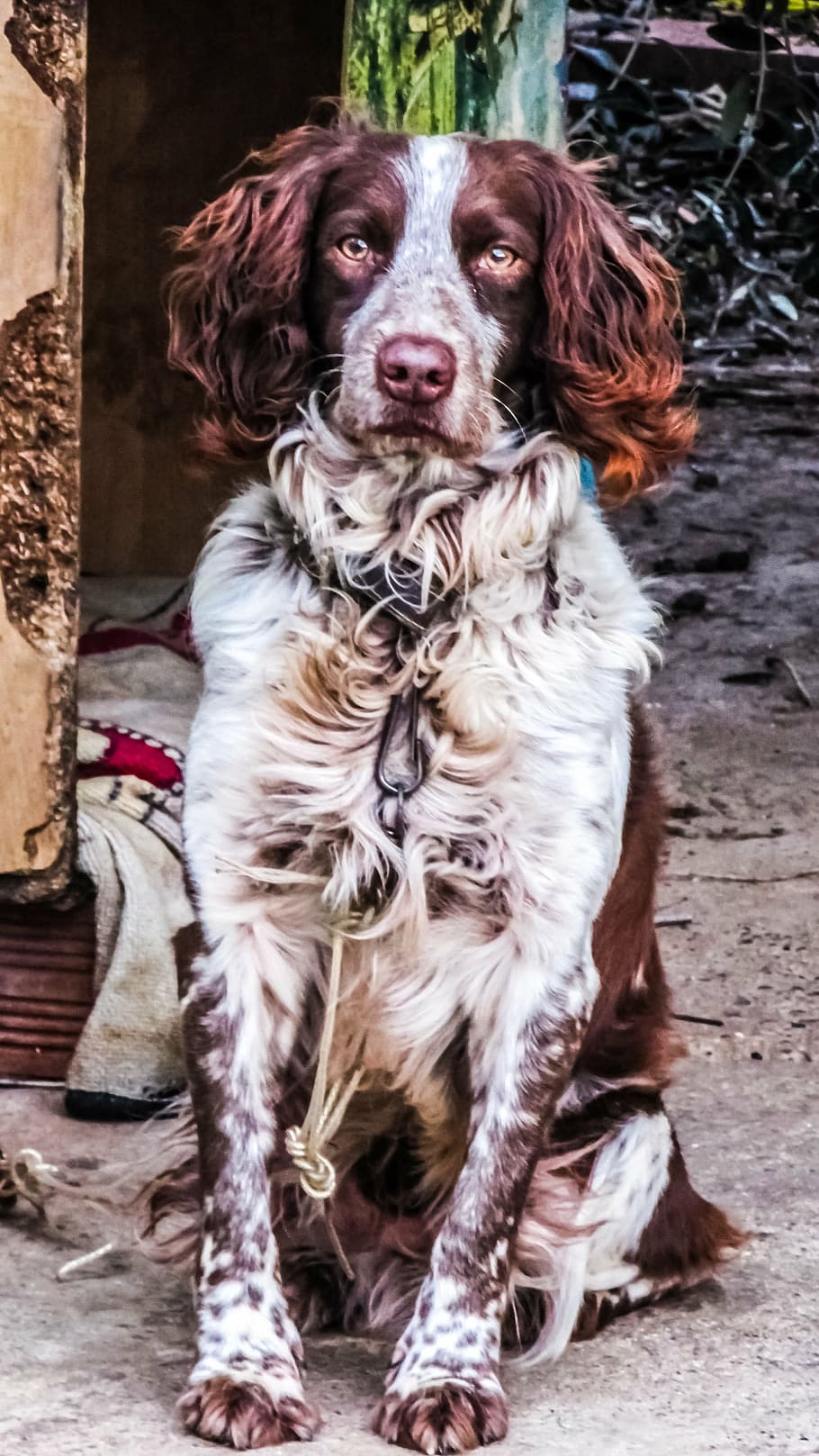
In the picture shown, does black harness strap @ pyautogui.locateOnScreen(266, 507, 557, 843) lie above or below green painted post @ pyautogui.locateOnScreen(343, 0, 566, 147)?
below

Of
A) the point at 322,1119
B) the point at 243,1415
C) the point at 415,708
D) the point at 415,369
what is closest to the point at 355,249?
the point at 415,369

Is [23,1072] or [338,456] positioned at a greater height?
[338,456]

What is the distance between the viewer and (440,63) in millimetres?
3184

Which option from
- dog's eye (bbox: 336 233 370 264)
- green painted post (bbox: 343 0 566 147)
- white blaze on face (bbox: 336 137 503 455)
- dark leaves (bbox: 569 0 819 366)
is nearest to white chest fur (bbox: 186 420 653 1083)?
white blaze on face (bbox: 336 137 503 455)

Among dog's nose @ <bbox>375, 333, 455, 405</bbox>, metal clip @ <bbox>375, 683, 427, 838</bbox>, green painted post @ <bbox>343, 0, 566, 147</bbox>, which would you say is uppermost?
green painted post @ <bbox>343, 0, 566, 147</bbox>

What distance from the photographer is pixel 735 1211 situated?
3.00m

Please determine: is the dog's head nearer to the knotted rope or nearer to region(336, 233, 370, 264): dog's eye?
region(336, 233, 370, 264): dog's eye

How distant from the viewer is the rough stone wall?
9.96ft

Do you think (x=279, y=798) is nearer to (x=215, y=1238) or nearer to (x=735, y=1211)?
(x=215, y=1238)

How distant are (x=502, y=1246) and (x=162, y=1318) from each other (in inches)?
19.7

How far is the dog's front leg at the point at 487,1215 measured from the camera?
2258 millimetres

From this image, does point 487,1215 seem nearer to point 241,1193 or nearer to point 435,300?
point 241,1193

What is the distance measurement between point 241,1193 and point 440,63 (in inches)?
70.7

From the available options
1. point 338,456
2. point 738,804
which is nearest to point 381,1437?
point 338,456
